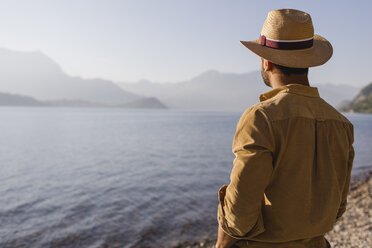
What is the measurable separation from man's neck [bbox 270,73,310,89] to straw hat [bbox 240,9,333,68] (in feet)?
0.36

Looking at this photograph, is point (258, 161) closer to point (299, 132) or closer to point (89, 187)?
point (299, 132)

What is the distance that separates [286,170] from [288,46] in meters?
1.04

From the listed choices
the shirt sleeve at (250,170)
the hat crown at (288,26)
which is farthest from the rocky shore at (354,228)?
the hat crown at (288,26)

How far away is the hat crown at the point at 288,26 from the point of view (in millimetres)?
2289

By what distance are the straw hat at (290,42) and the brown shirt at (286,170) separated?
25cm

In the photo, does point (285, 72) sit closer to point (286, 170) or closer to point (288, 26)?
point (288, 26)

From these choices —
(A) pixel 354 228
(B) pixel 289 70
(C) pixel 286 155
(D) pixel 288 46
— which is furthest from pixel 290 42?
(A) pixel 354 228

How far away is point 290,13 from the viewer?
7.79 ft

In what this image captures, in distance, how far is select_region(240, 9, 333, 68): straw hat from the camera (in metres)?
2.27

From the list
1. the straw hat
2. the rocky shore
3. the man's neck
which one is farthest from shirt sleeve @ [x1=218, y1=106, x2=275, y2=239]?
the rocky shore

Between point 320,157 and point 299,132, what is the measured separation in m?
0.29

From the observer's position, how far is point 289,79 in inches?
91.4

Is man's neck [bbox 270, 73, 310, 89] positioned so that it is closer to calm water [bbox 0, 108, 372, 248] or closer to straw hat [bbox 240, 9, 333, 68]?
straw hat [bbox 240, 9, 333, 68]

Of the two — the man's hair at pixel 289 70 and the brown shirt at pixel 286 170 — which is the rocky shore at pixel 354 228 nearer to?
the brown shirt at pixel 286 170
